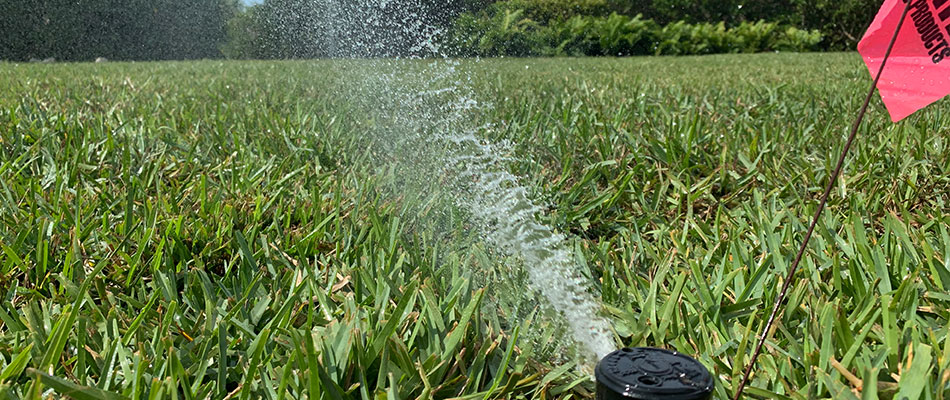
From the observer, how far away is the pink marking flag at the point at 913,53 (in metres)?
0.91

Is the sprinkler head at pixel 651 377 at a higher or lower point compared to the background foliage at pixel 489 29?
higher

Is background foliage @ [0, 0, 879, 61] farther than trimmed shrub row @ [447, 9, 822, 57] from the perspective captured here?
No

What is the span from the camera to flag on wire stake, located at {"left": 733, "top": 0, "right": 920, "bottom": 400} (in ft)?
2.93

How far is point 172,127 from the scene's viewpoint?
251 centimetres

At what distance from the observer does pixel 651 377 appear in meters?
A: 0.69

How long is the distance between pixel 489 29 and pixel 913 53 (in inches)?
318

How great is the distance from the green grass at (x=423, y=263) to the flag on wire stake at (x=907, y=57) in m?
0.15

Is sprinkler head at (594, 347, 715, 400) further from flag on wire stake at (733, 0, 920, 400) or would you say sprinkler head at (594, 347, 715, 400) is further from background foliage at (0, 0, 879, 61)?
background foliage at (0, 0, 879, 61)

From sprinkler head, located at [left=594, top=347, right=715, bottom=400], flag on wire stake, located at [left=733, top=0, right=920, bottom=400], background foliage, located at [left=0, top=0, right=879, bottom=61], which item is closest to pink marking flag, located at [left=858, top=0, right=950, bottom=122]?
flag on wire stake, located at [left=733, top=0, right=920, bottom=400]

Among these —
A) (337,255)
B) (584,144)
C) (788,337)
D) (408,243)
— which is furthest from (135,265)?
(584,144)

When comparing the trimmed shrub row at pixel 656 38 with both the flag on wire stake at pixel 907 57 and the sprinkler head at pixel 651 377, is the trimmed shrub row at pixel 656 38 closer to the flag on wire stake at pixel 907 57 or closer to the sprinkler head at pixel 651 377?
the flag on wire stake at pixel 907 57

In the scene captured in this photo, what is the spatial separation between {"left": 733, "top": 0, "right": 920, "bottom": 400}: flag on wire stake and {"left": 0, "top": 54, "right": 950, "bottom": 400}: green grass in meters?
0.15

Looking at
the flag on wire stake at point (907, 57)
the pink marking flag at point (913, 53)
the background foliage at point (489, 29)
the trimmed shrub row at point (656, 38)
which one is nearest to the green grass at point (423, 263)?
the flag on wire stake at point (907, 57)

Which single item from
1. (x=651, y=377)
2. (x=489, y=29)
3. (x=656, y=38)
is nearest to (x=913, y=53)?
(x=651, y=377)
